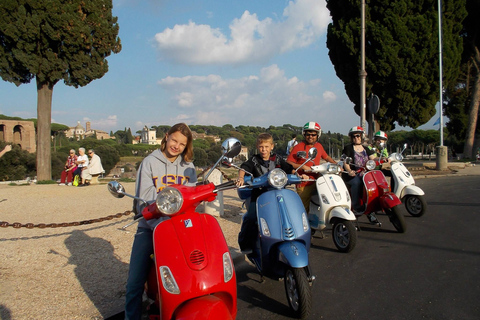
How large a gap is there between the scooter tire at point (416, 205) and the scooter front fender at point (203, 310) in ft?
17.8

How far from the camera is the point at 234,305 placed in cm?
233

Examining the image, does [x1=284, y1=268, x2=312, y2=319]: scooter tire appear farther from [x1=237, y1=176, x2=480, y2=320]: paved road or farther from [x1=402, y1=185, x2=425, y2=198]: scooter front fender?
[x1=402, y1=185, x2=425, y2=198]: scooter front fender

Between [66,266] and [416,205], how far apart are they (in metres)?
5.84

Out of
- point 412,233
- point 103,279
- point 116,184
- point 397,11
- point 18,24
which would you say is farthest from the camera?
point 397,11

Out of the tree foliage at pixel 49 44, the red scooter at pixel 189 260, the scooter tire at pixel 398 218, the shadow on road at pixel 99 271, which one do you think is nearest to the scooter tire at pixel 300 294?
the red scooter at pixel 189 260

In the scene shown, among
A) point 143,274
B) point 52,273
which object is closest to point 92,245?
point 52,273

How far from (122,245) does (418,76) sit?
17627 mm

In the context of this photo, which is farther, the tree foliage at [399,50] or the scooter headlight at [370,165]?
the tree foliage at [399,50]

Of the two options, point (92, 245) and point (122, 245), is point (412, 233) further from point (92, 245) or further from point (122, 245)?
point (92, 245)

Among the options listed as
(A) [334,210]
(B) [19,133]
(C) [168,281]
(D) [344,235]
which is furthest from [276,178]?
(B) [19,133]

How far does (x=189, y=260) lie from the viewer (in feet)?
7.18

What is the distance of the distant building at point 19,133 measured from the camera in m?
57.9

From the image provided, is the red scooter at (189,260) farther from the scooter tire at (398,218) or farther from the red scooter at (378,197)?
the scooter tire at (398,218)

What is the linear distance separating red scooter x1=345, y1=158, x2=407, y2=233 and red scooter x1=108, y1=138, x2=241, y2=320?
3402mm
